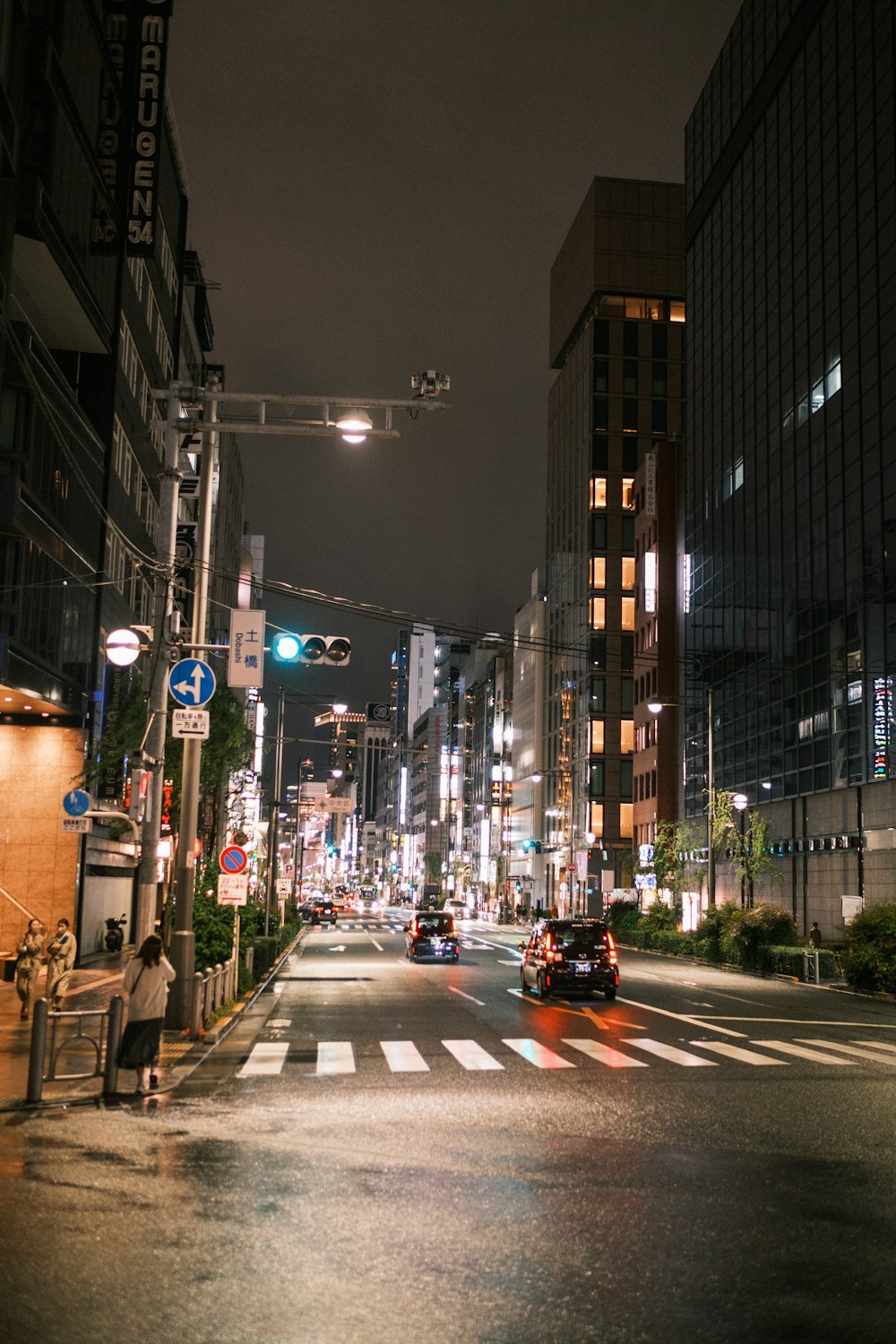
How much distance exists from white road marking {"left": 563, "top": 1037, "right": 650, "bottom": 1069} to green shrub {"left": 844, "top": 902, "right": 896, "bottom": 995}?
1508 centimetres

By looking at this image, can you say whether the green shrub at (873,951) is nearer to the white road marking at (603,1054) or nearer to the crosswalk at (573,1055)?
the crosswalk at (573,1055)

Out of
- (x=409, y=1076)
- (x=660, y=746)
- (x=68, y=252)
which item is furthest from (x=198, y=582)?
(x=660, y=746)

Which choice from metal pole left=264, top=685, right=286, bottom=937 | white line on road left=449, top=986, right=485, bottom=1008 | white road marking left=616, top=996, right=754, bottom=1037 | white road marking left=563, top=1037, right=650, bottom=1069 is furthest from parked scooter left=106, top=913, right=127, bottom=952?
white road marking left=563, top=1037, right=650, bottom=1069

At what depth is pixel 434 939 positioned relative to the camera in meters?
47.2

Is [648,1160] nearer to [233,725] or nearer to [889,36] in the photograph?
[233,725]

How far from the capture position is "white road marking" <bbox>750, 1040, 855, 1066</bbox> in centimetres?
1877

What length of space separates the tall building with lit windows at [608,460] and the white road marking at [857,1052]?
85.3 meters

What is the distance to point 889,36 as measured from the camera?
5084 centimetres

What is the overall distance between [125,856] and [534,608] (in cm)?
8683

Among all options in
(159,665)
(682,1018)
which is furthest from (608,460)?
(159,665)

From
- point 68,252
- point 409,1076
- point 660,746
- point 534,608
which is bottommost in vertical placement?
point 409,1076

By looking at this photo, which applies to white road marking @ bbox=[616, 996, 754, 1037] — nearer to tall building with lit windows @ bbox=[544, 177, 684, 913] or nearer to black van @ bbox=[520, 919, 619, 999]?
black van @ bbox=[520, 919, 619, 999]

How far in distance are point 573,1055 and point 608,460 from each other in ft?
321

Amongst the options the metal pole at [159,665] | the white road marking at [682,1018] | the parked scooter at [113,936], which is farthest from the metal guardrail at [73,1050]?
the parked scooter at [113,936]
